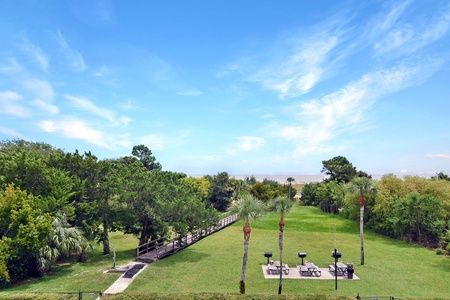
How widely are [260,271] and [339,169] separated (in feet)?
199

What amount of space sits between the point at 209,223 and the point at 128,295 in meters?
13.8

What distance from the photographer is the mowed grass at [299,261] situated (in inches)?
639

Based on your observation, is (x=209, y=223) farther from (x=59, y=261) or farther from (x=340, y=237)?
(x=340, y=237)

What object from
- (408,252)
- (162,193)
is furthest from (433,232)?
(162,193)

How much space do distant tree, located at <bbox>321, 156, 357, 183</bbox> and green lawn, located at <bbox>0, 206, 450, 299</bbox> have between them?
43.4m

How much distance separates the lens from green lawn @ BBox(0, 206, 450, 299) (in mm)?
16234

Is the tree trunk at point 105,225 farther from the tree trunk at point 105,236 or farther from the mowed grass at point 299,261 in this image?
the mowed grass at point 299,261

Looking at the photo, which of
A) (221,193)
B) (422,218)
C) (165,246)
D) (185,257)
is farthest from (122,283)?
(221,193)

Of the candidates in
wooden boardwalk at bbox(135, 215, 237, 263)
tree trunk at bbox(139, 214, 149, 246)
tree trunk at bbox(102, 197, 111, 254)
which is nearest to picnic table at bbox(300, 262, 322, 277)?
wooden boardwalk at bbox(135, 215, 237, 263)

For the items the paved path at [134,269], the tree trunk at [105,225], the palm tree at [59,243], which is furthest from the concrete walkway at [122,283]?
the tree trunk at [105,225]

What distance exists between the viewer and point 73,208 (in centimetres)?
2055

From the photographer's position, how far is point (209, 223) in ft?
85.8

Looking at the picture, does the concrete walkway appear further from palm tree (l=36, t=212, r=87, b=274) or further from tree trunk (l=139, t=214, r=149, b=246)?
tree trunk (l=139, t=214, r=149, b=246)

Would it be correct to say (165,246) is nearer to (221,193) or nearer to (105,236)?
(105,236)
